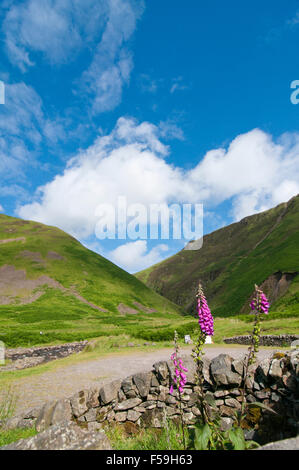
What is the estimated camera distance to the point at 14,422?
9.44 meters

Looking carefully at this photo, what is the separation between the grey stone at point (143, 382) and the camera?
33.6ft

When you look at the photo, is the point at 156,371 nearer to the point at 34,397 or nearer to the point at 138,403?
the point at 138,403

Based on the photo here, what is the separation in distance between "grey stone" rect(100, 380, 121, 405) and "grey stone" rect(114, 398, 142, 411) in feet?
1.30

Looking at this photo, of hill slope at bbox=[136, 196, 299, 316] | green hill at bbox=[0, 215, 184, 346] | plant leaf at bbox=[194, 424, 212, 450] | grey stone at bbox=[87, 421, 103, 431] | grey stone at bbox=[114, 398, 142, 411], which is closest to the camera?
plant leaf at bbox=[194, 424, 212, 450]

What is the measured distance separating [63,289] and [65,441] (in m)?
104

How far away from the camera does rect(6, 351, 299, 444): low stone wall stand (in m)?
7.10

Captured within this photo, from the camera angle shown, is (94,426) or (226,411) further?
(94,426)

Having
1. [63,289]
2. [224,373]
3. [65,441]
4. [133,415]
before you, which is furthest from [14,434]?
[63,289]

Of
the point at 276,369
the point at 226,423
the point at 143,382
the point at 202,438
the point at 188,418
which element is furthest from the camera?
the point at 143,382

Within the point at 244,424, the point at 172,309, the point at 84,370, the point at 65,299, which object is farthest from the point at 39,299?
the point at 244,424

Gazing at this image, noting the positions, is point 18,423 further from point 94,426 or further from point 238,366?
point 238,366

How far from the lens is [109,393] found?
1023cm

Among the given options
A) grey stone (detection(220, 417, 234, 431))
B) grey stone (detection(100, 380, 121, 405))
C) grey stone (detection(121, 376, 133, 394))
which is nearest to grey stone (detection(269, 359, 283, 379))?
grey stone (detection(220, 417, 234, 431))

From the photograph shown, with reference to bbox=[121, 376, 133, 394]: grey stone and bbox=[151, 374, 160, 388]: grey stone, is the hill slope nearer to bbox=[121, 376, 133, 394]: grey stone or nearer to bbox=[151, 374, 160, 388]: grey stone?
bbox=[151, 374, 160, 388]: grey stone
